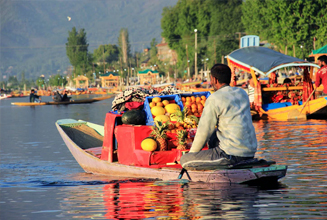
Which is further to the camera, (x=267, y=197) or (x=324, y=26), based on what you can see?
(x=324, y=26)

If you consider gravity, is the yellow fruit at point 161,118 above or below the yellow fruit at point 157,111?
below

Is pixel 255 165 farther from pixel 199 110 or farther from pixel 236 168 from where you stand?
pixel 199 110

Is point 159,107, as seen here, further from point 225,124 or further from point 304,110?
point 304,110

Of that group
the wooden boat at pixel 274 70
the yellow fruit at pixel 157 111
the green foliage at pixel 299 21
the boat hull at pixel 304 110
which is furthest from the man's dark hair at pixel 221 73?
the green foliage at pixel 299 21

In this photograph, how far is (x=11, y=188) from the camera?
1112 centimetres

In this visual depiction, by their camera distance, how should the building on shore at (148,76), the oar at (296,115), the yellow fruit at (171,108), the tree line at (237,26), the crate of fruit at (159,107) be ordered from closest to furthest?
the crate of fruit at (159,107) < the yellow fruit at (171,108) < the oar at (296,115) < the tree line at (237,26) < the building on shore at (148,76)

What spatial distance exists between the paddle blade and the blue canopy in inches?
87.8

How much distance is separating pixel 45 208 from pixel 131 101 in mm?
4149

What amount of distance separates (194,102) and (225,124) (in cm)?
340

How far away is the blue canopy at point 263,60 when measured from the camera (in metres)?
25.0

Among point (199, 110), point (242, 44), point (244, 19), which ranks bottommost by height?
point (199, 110)

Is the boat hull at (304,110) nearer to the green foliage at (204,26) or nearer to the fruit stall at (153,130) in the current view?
the fruit stall at (153,130)

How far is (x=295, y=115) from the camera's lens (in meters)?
25.6

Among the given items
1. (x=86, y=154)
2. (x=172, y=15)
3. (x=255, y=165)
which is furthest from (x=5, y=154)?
(x=172, y=15)
